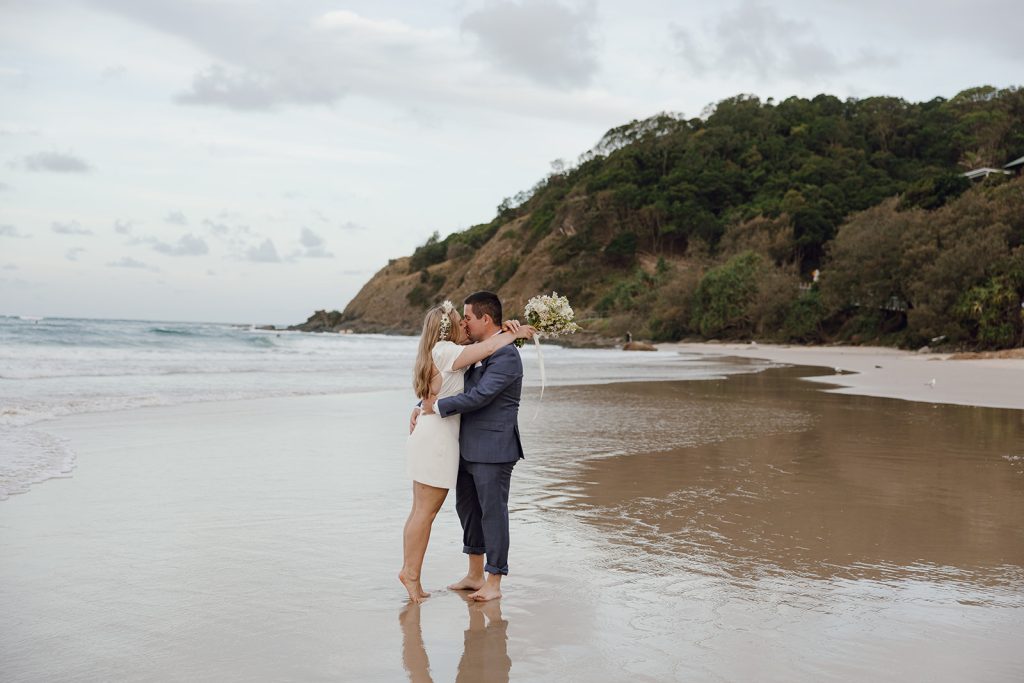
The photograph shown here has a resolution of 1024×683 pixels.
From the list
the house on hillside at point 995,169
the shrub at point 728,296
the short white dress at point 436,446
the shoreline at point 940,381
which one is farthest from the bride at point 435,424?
the house on hillside at point 995,169

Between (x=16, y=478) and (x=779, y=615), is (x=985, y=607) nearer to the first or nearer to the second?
(x=779, y=615)

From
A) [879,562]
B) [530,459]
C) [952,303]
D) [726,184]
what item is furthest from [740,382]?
[726,184]

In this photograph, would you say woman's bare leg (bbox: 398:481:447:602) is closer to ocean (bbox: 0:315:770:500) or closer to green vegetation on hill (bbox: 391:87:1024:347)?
ocean (bbox: 0:315:770:500)

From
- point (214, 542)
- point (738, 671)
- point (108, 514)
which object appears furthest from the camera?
point (108, 514)

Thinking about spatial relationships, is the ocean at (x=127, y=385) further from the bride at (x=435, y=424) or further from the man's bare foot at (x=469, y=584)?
the man's bare foot at (x=469, y=584)

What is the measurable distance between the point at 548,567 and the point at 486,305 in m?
1.68

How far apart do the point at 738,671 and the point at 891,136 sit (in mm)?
104995

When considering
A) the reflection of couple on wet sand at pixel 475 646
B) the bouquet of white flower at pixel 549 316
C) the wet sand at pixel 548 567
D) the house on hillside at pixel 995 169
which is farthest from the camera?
the house on hillside at pixel 995 169

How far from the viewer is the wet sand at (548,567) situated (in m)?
3.54

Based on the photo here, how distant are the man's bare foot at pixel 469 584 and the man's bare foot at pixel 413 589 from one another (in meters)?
0.22

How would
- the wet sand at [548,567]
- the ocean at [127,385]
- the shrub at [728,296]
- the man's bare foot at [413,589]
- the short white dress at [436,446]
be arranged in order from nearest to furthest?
the wet sand at [548,567] < the man's bare foot at [413,589] < the short white dress at [436,446] < the ocean at [127,385] < the shrub at [728,296]

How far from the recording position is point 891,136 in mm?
95375

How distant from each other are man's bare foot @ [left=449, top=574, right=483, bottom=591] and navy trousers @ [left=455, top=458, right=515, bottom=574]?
0.30 feet

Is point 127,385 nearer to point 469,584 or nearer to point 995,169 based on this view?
point 469,584
